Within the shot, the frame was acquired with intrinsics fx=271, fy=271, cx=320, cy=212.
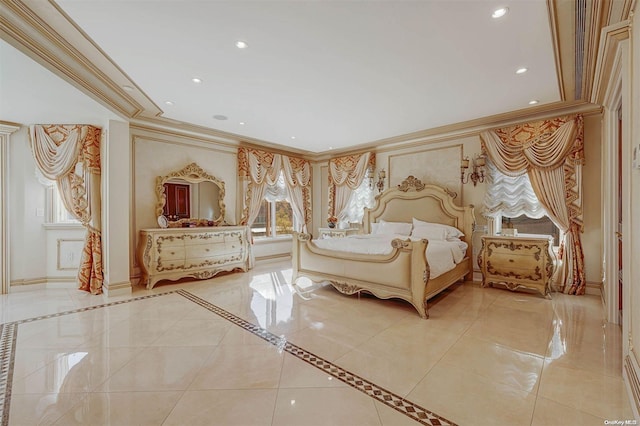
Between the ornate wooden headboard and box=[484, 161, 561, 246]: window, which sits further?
the ornate wooden headboard

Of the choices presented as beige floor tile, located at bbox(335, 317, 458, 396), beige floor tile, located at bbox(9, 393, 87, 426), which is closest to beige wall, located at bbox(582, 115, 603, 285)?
beige floor tile, located at bbox(335, 317, 458, 396)

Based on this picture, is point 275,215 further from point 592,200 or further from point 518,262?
point 592,200

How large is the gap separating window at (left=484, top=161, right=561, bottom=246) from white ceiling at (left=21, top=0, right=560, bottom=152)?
3.75 ft

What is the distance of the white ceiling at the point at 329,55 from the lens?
2.02m

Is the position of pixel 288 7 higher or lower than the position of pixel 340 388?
higher

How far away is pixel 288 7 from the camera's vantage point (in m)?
1.98

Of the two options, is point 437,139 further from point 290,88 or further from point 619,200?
point 290,88

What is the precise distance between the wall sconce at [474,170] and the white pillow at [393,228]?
1.26 m

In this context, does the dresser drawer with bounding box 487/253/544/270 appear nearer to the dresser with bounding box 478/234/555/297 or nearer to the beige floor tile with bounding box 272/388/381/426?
the dresser with bounding box 478/234/555/297

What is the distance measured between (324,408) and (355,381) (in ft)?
1.11

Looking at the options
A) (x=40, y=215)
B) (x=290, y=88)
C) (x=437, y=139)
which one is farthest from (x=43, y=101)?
(x=437, y=139)

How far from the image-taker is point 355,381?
1.90 meters

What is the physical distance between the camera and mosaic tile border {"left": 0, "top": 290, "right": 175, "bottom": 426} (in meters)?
1.70

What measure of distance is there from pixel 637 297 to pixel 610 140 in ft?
7.47
